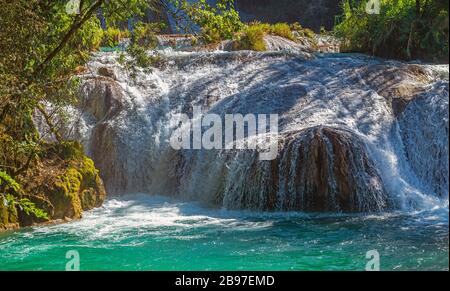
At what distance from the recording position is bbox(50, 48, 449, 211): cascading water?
9.66 m

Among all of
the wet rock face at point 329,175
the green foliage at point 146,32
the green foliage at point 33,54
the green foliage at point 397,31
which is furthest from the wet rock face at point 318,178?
the green foliage at point 397,31

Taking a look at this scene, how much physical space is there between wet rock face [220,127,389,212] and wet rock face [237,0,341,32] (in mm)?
21634

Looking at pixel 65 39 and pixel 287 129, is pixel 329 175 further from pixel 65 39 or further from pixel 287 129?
pixel 65 39

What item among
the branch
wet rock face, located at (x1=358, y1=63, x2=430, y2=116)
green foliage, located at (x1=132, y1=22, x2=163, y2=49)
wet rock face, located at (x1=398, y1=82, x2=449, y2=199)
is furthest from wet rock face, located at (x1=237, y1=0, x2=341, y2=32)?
the branch

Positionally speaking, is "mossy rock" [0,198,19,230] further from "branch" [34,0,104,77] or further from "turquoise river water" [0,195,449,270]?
"branch" [34,0,104,77]

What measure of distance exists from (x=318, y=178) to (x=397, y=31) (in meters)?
7.86

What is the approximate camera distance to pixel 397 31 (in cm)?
1583

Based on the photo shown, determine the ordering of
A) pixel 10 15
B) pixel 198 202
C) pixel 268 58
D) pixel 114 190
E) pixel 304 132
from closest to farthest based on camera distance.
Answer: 1. pixel 10 15
2. pixel 304 132
3. pixel 198 202
4. pixel 114 190
5. pixel 268 58

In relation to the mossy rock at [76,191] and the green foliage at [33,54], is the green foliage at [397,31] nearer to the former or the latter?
the mossy rock at [76,191]

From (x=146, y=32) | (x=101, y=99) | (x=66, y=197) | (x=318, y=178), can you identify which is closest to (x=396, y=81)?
(x=318, y=178)

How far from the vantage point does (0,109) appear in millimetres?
7016
